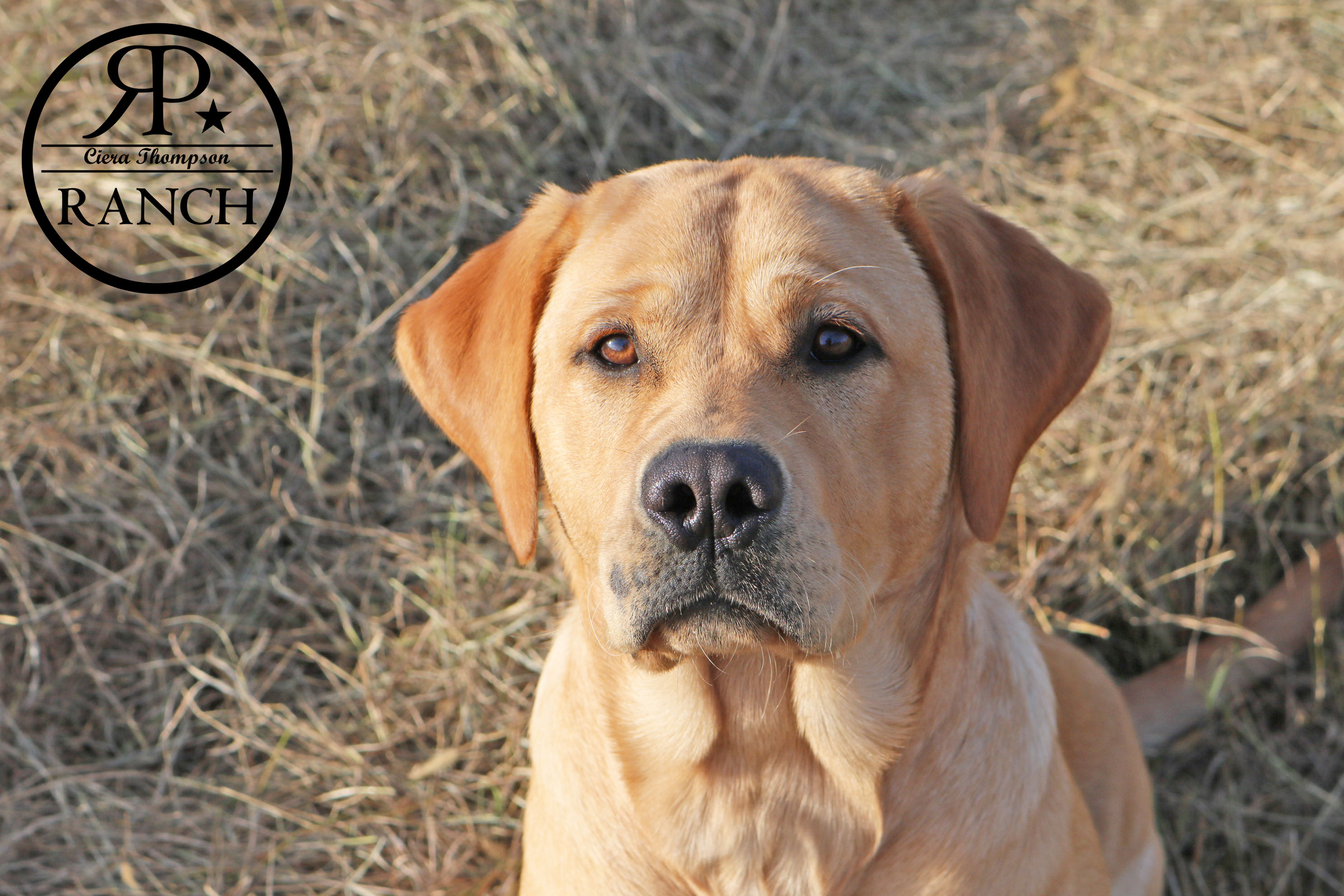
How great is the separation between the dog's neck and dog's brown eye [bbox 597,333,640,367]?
0.66m

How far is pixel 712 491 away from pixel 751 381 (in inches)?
14.2

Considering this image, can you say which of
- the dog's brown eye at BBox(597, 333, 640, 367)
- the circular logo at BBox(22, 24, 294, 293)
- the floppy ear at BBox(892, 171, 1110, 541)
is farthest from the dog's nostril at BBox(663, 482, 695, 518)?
the circular logo at BBox(22, 24, 294, 293)

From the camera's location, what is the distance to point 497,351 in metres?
2.64

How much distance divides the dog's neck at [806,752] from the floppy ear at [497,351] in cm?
46

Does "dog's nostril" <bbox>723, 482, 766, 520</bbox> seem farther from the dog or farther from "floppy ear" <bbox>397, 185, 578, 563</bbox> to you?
"floppy ear" <bbox>397, 185, 578, 563</bbox>

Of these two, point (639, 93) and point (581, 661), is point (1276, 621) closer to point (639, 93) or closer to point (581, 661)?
point (581, 661)

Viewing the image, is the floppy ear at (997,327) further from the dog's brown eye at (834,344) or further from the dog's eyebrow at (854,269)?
the dog's brown eye at (834,344)

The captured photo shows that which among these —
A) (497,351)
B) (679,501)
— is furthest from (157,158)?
(679,501)

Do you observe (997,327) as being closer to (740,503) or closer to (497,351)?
(740,503)

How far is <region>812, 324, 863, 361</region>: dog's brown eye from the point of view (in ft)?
7.77

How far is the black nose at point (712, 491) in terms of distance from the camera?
200 cm

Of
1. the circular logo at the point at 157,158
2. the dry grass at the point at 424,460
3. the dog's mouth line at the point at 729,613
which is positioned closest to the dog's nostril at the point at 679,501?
the dog's mouth line at the point at 729,613

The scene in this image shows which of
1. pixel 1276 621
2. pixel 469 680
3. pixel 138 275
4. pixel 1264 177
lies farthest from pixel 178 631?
pixel 1264 177

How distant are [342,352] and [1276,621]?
368 centimetres
